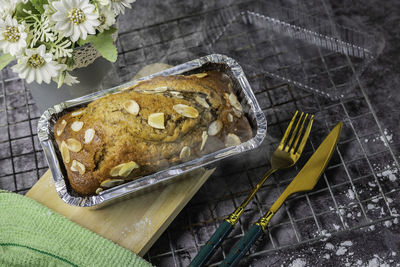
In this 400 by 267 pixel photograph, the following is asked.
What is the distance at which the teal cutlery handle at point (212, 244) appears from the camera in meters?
1.43

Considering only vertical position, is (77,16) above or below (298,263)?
above

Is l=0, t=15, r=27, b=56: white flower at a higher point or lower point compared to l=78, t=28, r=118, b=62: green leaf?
higher

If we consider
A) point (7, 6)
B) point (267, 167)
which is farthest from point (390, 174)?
point (7, 6)

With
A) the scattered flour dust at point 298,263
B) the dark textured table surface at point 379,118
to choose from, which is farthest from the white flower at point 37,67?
the scattered flour dust at point 298,263

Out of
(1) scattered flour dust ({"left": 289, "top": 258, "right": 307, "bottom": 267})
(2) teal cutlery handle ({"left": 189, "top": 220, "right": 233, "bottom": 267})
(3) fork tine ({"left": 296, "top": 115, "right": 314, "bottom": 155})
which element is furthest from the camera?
(3) fork tine ({"left": 296, "top": 115, "right": 314, "bottom": 155})

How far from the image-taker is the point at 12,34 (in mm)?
1335

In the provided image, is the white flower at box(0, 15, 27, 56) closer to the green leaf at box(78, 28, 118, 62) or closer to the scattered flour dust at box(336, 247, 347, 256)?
the green leaf at box(78, 28, 118, 62)

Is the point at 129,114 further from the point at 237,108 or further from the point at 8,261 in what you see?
the point at 8,261

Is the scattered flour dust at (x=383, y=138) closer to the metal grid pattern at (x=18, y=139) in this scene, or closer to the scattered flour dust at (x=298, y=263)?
the scattered flour dust at (x=298, y=263)

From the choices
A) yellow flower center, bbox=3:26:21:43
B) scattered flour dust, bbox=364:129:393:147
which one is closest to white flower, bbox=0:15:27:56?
yellow flower center, bbox=3:26:21:43

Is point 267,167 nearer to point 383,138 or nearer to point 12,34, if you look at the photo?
point 383,138

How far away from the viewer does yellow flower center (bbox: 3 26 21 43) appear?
133 centimetres

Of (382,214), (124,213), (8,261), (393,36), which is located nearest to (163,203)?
(124,213)

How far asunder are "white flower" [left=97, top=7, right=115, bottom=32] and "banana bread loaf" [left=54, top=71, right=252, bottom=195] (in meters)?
0.23
